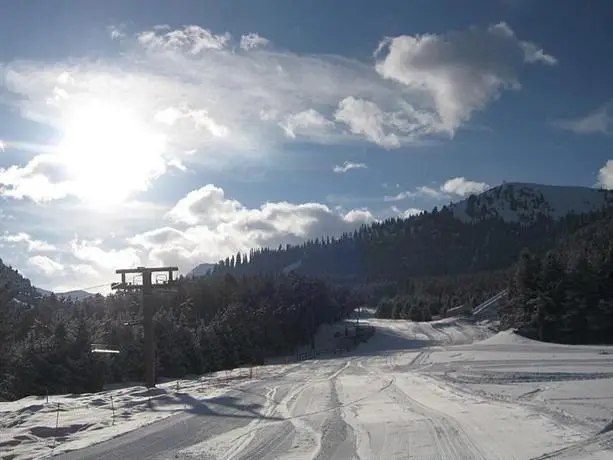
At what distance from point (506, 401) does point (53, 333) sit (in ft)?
124

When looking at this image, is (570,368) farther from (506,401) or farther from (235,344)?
(235,344)

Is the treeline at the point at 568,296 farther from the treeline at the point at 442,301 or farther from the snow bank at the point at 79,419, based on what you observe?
the treeline at the point at 442,301

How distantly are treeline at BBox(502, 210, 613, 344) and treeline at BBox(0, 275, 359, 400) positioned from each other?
3628 cm

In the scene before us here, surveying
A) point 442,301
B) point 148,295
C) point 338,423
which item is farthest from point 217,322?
point 442,301

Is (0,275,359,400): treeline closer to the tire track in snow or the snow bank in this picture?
the snow bank

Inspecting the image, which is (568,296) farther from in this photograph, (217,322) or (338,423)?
(338,423)

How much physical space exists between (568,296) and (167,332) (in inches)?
1798

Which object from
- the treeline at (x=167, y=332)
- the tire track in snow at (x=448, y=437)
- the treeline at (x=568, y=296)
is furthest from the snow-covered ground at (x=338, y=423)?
the treeline at (x=568, y=296)

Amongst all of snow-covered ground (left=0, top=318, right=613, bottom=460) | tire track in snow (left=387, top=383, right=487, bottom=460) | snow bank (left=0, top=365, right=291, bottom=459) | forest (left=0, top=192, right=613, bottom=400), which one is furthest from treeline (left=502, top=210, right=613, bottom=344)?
tire track in snow (left=387, top=383, right=487, bottom=460)

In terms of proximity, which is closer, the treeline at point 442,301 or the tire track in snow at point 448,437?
the tire track in snow at point 448,437

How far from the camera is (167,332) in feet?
214

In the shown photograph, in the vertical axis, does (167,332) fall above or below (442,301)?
below

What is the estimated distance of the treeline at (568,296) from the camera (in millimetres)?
71688

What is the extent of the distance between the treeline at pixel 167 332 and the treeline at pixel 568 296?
36.3m
